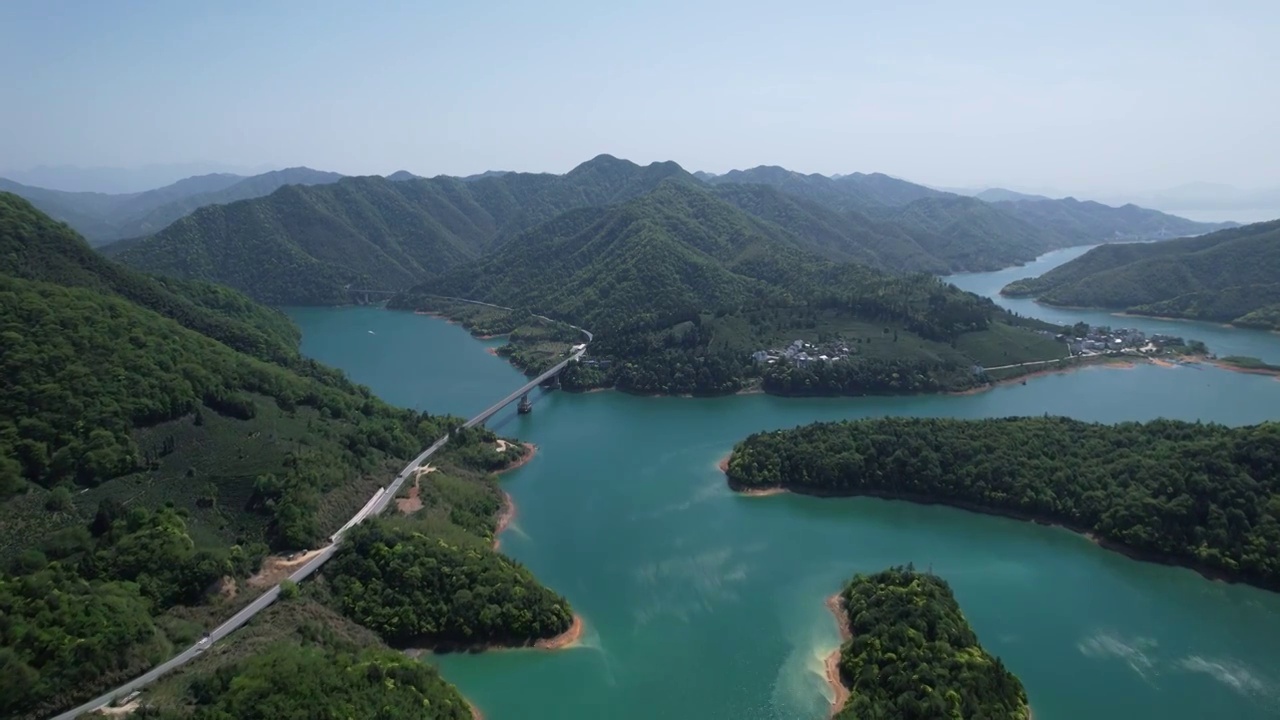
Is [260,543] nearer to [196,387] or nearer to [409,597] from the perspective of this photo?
[409,597]

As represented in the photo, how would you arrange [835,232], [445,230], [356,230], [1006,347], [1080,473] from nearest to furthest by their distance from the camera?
[1080,473] → [1006,347] → [356,230] → [835,232] → [445,230]

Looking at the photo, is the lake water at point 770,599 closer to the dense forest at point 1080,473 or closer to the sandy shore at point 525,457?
the sandy shore at point 525,457

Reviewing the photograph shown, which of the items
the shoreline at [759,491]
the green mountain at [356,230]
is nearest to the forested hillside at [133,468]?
the shoreline at [759,491]

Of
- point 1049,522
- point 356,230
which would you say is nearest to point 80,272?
point 1049,522

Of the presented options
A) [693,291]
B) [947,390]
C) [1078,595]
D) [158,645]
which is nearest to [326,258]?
[693,291]

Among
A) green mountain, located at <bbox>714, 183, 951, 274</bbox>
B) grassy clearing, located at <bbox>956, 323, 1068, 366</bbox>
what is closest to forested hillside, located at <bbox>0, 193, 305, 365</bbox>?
grassy clearing, located at <bbox>956, 323, 1068, 366</bbox>

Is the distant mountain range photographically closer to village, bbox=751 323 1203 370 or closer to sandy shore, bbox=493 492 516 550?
village, bbox=751 323 1203 370

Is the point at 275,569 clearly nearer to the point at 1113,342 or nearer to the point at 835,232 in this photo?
the point at 1113,342
